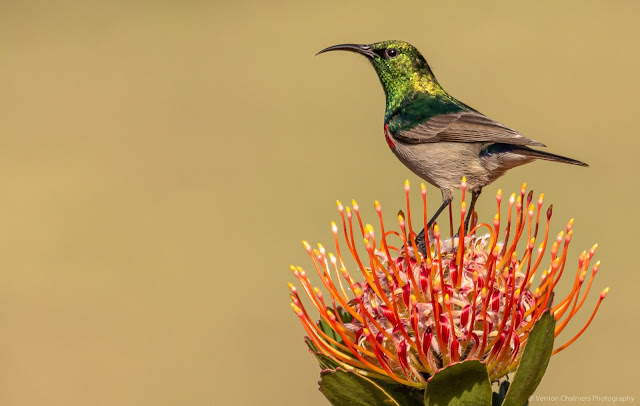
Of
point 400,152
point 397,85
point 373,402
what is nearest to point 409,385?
point 373,402

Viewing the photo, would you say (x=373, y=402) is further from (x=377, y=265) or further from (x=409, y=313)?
(x=377, y=265)

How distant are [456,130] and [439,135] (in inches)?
3.5

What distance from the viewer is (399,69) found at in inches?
153

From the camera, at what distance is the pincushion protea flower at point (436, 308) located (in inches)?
93.6

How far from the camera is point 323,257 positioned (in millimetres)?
2586

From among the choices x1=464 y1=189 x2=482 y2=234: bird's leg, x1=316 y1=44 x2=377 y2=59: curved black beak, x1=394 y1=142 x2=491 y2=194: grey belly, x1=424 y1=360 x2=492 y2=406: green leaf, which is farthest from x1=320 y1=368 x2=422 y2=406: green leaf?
x1=316 y1=44 x2=377 y2=59: curved black beak

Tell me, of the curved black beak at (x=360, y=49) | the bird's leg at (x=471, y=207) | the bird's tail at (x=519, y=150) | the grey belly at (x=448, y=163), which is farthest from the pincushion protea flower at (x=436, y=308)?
the curved black beak at (x=360, y=49)

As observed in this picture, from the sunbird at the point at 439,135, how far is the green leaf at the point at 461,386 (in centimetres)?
122

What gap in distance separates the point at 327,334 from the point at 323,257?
255 mm

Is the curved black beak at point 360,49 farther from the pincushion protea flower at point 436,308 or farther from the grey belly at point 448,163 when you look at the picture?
the pincushion protea flower at point 436,308

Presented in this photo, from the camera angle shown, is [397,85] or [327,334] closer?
[327,334]

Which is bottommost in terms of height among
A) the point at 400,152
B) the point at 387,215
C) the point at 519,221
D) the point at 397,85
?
the point at 387,215

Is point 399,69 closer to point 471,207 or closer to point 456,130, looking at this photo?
point 456,130

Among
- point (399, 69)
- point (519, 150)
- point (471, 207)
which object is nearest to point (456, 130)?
point (519, 150)
